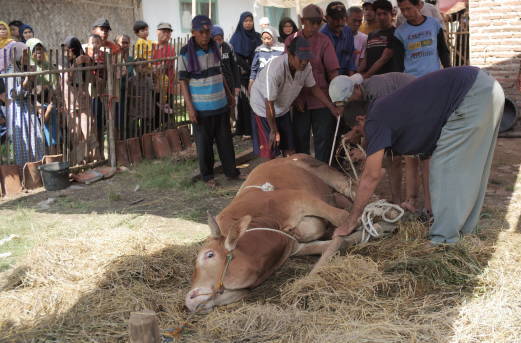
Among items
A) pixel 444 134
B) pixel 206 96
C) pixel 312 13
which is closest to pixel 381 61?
pixel 312 13

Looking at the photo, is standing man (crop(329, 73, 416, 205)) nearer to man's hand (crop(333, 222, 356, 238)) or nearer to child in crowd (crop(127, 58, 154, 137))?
man's hand (crop(333, 222, 356, 238))

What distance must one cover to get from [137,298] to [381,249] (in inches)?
74.1

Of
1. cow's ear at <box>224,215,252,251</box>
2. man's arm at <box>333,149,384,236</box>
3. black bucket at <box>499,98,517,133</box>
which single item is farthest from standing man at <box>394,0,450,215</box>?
black bucket at <box>499,98,517,133</box>

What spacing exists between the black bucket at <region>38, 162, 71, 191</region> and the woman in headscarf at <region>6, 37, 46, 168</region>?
36cm

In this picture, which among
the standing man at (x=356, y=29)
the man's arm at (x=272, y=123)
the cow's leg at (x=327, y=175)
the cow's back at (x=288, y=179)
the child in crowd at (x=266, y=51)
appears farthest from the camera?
the child in crowd at (x=266, y=51)

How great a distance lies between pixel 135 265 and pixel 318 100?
3001 millimetres

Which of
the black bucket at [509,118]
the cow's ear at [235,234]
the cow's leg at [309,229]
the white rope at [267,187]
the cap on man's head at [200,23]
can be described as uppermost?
the cap on man's head at [200,23]

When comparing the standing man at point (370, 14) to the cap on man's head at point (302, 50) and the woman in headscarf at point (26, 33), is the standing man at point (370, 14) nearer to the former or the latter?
the cap on man's head at point (302, 50)

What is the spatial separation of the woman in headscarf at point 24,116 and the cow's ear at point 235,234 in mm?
5067

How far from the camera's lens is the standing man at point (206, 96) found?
732cm

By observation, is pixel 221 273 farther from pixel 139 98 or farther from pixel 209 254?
pixel 139 98

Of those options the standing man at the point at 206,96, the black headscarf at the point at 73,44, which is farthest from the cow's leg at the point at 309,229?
the black headscarf at the point at 73,44

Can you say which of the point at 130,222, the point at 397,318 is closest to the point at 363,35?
the point at 130,222

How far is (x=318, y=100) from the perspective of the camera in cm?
673
